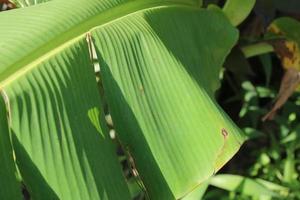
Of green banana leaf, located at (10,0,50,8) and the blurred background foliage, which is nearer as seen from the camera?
green banana leaf, located at (10,0,50,8)

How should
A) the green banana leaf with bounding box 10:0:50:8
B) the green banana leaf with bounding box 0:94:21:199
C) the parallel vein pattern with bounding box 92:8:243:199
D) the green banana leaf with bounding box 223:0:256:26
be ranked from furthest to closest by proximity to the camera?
the green banana leaf with bounding box 223:0:256:26 < the green banana leaf with bounding box 10:0:50:8 < the parallel vein pattern with bounding box 92:8:243:199 < the green banana leaf with bounding box 0:94:21:199

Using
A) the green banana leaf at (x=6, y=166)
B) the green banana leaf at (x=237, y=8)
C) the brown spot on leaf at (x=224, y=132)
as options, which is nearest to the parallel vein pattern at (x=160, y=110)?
the brown spot on leaf at (x=224, y=132)

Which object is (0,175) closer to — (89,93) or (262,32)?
(89,93)

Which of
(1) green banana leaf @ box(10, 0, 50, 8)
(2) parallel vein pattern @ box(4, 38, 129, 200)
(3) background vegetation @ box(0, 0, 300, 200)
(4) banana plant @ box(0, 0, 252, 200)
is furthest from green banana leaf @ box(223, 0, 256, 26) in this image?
(2) parallel vein pattern @ box(4, 38, 129, 200)

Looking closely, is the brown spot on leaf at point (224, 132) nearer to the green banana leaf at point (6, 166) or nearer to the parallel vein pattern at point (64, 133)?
the parallel vein pattern at point (64, 133)

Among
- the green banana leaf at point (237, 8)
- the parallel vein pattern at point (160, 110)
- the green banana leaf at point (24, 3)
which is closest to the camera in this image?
the parallel vein pattern at point (160, 110)

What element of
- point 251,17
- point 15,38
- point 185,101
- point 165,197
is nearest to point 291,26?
point 251,17

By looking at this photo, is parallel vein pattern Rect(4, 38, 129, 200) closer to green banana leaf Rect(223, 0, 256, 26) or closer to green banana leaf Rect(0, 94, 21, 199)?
green banana leaf Rect(0, 94, 21, 199)
